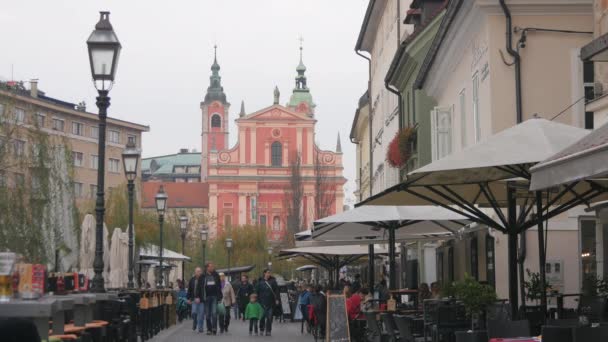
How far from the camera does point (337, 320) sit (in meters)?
20.0

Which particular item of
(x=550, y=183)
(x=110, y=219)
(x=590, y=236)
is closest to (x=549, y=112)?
(x=590, y=236)

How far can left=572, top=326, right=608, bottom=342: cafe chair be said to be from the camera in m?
9.02

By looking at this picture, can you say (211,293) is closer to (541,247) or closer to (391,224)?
(391,224)

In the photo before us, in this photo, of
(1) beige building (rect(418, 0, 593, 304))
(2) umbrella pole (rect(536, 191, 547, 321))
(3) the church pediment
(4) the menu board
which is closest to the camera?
(2) umbrella pole (rect(536, 191, 547, 321))

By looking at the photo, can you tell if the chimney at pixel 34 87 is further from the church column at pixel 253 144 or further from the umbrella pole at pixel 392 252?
the umbrella pole at pixel 392 252

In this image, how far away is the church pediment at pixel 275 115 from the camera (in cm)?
13800

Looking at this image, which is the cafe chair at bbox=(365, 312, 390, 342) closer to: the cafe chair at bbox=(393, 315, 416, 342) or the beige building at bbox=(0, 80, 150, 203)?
the cafe chair at bbox=(393, 315, 416, 342)

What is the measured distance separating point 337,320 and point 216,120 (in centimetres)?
15116

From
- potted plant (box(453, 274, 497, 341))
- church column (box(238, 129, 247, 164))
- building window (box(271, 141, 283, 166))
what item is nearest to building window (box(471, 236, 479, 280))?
potted plant (box(453, 274, 497, 341))

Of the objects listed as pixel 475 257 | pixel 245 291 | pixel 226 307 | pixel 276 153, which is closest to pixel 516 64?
pixel 475 257

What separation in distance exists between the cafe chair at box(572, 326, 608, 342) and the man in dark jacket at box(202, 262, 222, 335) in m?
20.4

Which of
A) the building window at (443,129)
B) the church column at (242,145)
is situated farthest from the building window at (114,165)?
the building window at (443,129)

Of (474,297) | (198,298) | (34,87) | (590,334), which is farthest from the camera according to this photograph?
(34,87)

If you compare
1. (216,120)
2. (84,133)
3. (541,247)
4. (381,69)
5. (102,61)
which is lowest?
(541,247)
